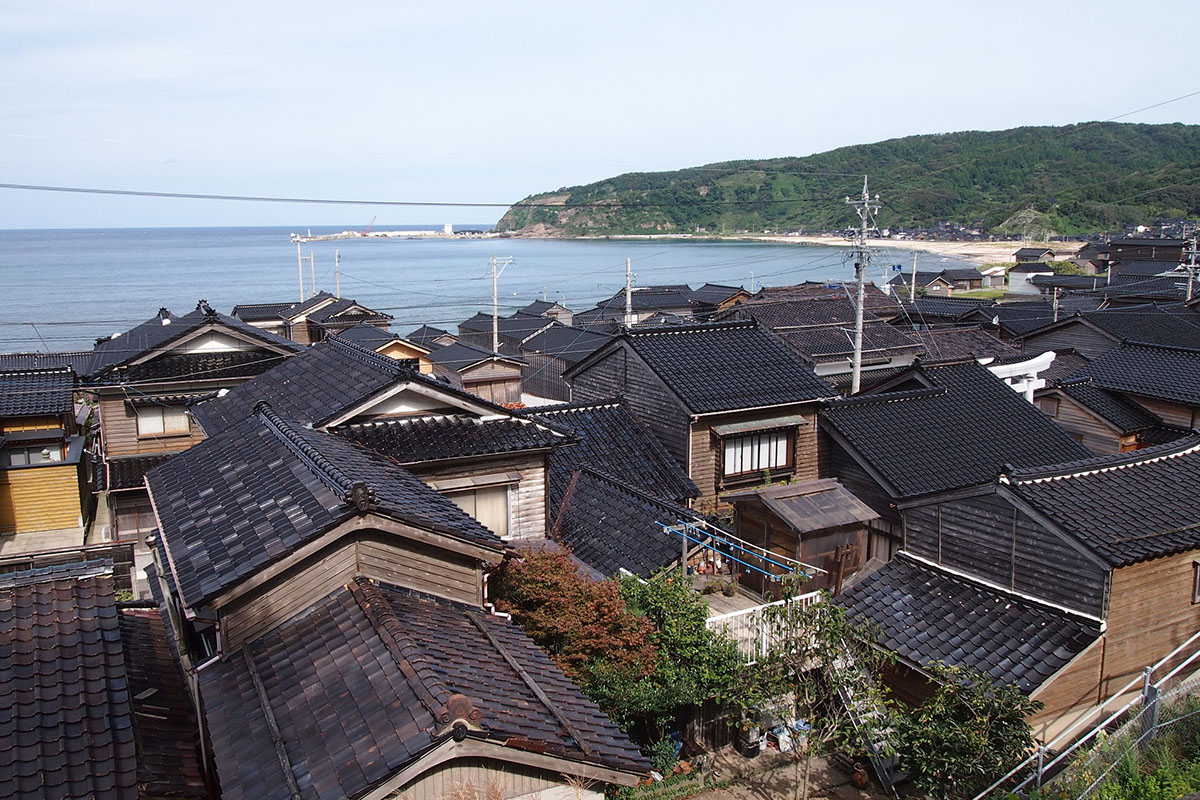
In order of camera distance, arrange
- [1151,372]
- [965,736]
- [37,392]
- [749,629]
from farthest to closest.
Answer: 1. [1151,372]
2. [37,392]
3. [749,629]
4. [965,736]

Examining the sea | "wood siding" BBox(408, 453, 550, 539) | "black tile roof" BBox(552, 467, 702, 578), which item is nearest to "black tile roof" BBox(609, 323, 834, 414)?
"black tile roof" BBox(552, 467, 702, 578)

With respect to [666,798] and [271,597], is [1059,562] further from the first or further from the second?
[271,597]

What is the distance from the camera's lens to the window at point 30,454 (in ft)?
79.5

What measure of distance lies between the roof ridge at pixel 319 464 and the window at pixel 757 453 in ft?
36.9

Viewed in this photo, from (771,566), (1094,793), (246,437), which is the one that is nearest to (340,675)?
(246,437)

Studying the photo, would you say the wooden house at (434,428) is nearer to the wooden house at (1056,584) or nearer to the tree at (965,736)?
the wooden house at (1056,584)

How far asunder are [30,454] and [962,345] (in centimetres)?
3583

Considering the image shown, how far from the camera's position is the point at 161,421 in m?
24.1

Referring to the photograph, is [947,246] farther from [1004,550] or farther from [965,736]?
[965,736]

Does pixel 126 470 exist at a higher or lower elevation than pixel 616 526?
lower

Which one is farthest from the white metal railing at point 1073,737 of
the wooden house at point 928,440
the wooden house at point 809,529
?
the wooden house at point 928,440

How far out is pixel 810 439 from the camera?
67.6 feet

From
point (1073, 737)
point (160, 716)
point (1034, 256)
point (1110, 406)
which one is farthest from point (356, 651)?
point (1034, 256)

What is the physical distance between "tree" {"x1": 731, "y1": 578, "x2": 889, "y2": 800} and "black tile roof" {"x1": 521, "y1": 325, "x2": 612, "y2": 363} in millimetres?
29766
